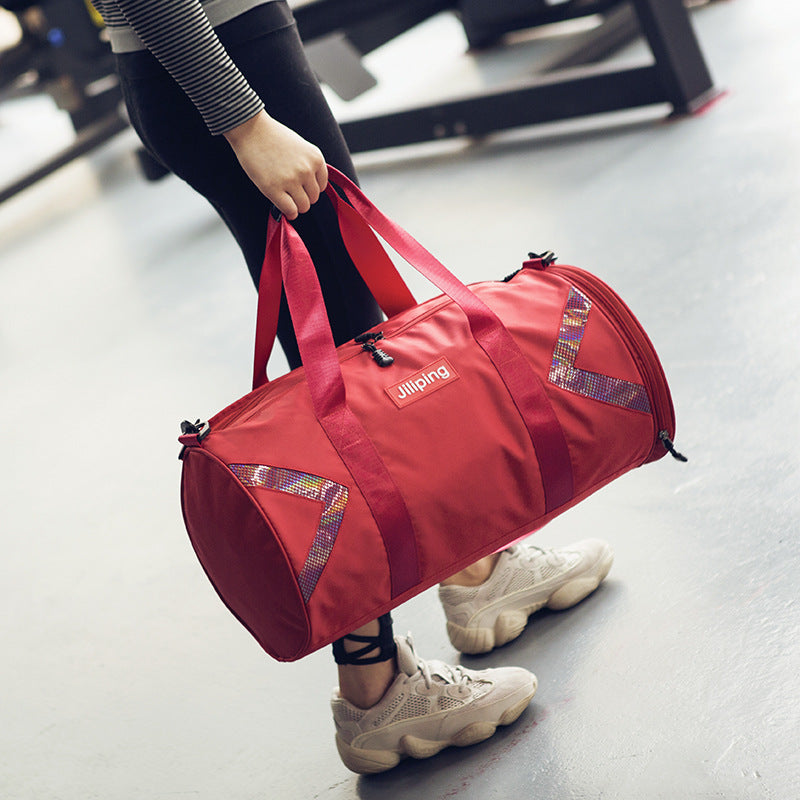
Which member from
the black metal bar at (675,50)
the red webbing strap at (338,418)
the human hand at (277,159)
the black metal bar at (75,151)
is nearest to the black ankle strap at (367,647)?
the red webbing strap at (338,418)

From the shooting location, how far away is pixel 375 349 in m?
0.96

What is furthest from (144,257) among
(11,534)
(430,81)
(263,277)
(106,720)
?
(263,277)

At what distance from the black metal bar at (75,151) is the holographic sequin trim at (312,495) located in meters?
4.63

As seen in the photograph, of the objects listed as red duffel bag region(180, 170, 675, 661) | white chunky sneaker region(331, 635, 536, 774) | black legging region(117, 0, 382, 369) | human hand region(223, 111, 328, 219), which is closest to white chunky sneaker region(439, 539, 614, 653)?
white chunky sneaker region(331, 635, 536, 774)

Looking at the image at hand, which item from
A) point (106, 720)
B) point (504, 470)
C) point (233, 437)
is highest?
point (233, 437)

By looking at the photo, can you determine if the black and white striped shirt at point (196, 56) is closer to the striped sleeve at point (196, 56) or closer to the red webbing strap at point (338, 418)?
the striped sleeve at point (196, 56)

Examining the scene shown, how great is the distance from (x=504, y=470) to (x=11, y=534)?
4.27 ft

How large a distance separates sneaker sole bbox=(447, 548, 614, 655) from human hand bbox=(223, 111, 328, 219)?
572mm

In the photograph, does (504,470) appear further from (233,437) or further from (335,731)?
(335,731)

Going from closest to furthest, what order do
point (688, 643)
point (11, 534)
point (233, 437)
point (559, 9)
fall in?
point (233, 437), point (688, 643), point (11, 534), point (559, 9)

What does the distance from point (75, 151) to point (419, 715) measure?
16.6 feet

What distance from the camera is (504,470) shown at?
0.94 metres

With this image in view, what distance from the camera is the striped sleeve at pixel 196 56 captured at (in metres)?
0.85

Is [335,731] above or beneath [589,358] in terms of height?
beneath
